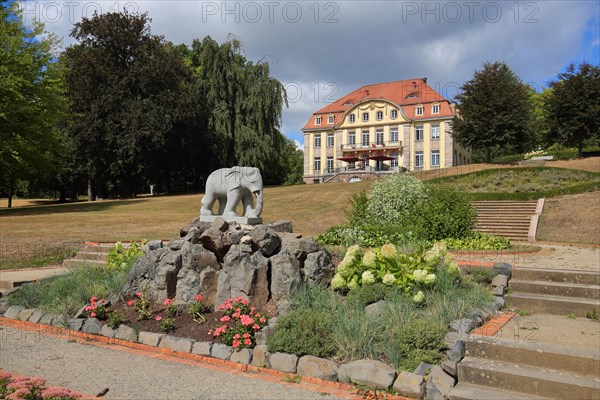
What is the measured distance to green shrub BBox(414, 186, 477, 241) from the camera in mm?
12516

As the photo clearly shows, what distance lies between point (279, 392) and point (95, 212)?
23412 mm

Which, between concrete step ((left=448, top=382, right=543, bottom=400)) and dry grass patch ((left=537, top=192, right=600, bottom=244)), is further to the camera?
dry grass patch ((left=537, top=192, right=600, bottom=244))

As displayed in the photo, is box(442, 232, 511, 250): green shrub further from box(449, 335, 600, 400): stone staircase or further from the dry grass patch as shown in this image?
box(449, 335, 600, 400): stone staircase

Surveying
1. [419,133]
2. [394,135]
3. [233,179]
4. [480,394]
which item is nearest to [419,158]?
[419,133]

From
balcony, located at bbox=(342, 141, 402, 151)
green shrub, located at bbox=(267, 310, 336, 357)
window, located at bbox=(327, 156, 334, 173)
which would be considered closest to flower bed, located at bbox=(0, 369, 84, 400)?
green shrub, located at bbox=(267, 310, 336, 357)

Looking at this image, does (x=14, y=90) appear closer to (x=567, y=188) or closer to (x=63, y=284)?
(x=63, y=284)

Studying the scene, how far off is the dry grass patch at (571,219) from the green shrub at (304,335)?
521 inches

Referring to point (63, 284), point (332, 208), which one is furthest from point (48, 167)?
point (63, 284)

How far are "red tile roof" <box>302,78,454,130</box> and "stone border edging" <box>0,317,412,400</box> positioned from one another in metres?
53.1

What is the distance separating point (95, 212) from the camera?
974 inches

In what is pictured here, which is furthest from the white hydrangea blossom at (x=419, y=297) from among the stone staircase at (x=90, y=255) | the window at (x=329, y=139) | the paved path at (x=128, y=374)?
the window at (x=329, y=139)

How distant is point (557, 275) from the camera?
715 cm

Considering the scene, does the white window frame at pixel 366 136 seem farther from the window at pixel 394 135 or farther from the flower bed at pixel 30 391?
the flower bed at pixel 30 391

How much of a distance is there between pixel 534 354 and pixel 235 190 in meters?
7.75
